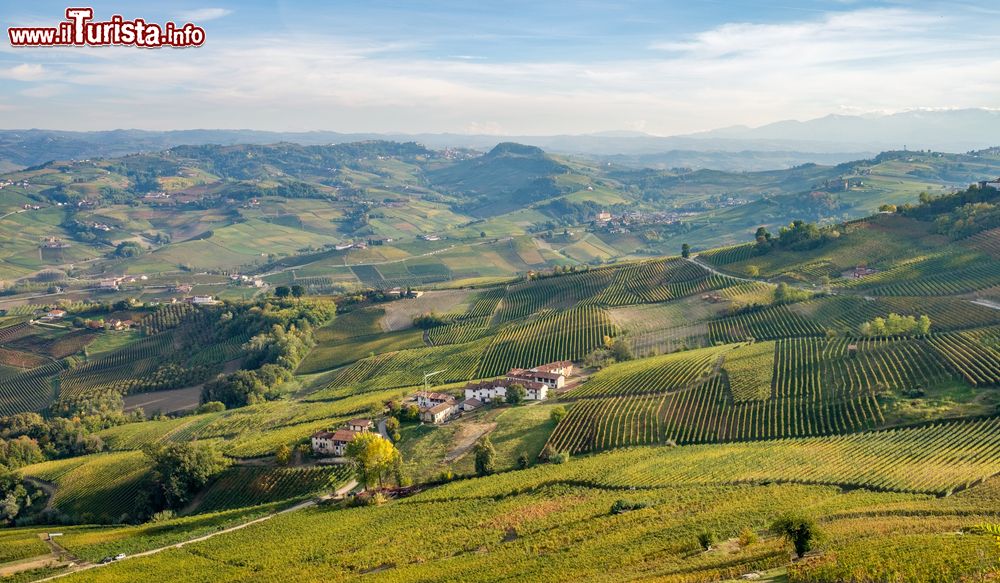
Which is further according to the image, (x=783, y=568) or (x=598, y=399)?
(x=598, y=399)

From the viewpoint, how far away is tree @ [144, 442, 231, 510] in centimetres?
6819

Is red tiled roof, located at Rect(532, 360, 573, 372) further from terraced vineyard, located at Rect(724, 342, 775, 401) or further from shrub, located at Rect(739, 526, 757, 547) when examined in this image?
shrub, located at Rect(739, 526, 757, 547)

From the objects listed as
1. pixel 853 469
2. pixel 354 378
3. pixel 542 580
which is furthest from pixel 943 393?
pixel 354 378

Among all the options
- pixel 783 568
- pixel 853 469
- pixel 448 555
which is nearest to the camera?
pixel 783 568

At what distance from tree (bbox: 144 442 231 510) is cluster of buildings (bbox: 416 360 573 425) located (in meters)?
22.5

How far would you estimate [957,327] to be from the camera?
8631 centimetres

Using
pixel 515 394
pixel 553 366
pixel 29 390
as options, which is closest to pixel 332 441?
pixel 515 394

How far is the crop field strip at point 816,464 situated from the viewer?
161 ft

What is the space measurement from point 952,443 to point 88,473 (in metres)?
84.2

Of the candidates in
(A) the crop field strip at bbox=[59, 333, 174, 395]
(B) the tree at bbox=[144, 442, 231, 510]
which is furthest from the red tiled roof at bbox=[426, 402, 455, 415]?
(A) the crop field strip at bbox=[59, 333, 174, 395]

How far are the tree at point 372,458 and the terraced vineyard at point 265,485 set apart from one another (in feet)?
15.2

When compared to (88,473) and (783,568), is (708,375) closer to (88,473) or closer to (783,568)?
(783,568)

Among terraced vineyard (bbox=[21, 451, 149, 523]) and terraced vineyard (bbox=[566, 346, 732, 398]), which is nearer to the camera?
terraced vineyard (bbox=[21, 451, 149, 523])

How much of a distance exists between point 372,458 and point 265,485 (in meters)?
13.6
